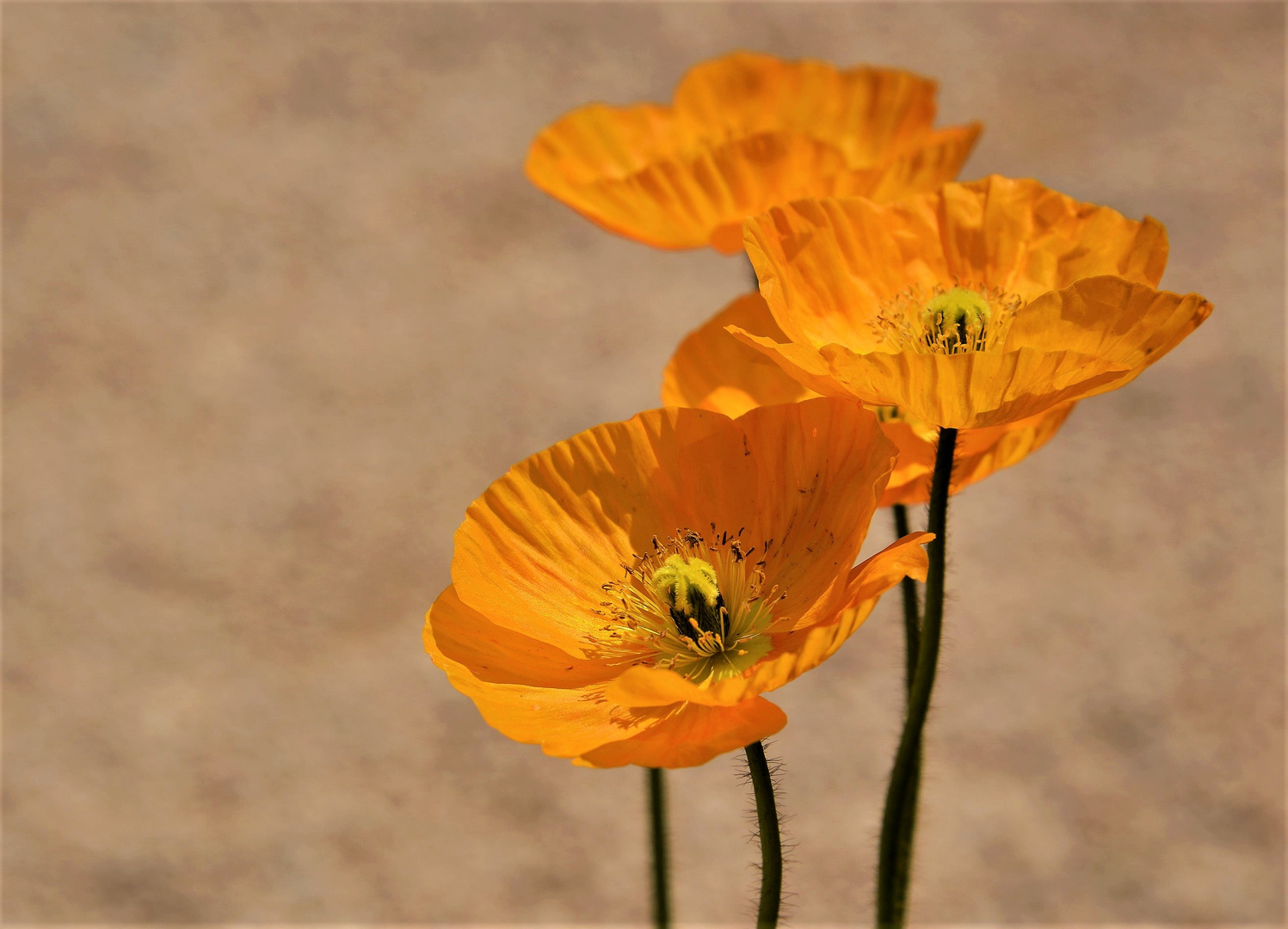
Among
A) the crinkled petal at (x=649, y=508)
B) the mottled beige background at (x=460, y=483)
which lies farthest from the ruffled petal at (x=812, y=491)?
the mottled beige background at (x=460, y=483)

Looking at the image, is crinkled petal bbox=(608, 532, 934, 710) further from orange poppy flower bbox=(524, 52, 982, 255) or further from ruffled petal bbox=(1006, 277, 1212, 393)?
orange poppy flower bbox=(524, 52, 982, 255)

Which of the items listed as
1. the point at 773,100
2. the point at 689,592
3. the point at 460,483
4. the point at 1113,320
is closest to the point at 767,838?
the point at 689,592

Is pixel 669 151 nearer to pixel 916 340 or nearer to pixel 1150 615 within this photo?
pixel 916 340

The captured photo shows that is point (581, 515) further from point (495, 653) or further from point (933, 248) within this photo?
point (933, 248)

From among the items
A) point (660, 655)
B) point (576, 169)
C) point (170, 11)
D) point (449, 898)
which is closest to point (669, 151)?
point (576, 169)

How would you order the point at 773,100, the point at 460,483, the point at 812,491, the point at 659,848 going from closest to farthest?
1. the point at 812,491
2. the point at 659,848
3. the point at 773,100
4. the point at 460,483

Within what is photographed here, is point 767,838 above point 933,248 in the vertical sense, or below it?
below
